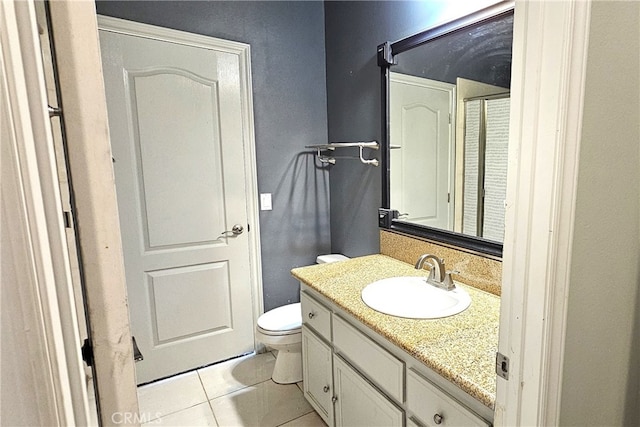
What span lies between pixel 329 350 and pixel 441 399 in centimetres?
65

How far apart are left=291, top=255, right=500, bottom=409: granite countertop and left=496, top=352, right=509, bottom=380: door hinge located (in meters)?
0.11

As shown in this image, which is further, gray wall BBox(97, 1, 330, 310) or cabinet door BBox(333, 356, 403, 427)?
gray wall BBox(97, 1, 330, 310)

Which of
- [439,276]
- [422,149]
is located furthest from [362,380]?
[422,149]

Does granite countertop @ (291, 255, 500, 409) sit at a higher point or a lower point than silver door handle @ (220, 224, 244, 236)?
lower

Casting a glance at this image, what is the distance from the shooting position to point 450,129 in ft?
5.36

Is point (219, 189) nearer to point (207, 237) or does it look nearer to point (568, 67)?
point (207, 237)

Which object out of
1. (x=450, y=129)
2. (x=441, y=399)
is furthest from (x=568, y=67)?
(x=450, y=129)

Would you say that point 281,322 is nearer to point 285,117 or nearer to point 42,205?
point 285,117

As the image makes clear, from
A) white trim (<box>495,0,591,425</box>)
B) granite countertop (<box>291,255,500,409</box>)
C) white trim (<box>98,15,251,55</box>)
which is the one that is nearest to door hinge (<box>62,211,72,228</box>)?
white trim (<box>495,0,591,425</box>)

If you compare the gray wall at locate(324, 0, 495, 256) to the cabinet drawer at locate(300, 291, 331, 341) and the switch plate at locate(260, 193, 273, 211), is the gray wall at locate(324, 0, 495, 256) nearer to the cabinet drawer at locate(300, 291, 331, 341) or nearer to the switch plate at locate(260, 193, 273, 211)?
the switch plate at locate(260, 193, 273, 211)

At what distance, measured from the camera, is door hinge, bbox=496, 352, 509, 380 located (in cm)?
76

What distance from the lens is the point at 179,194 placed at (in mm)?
2111

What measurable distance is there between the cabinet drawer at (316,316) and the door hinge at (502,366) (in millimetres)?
850

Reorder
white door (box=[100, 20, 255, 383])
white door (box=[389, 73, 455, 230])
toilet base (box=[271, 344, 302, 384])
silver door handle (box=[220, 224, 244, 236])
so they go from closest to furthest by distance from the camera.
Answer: white door (box=[389, 73, 455, 230]) < white door (box=[100, 20, 255, 383]) < toilet base (box=[271, 344, 302, 384]) < silver door handle (box=[220, 224, 244, 236])
